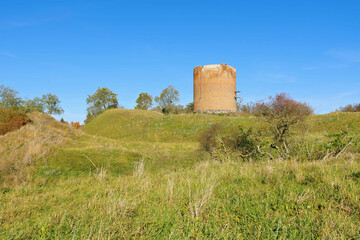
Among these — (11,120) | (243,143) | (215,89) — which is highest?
(215,89)

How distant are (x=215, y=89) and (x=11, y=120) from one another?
2951 centimetres

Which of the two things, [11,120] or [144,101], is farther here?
[144,101]

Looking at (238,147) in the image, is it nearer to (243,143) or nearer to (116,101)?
(243,143)

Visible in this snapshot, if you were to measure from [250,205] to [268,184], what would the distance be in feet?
3.29

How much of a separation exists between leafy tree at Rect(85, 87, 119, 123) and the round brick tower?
28857 mm

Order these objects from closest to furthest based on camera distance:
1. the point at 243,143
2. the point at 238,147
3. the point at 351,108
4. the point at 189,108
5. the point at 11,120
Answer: the point at 243,143, the point at 238,147, the point at 11,120, the point at 351,108, the point at 189,108

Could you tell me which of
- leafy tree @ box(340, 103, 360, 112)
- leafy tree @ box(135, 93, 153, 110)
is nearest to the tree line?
leafy tree @ box(135, 93, 153, 110)

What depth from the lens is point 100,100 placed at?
5912cm

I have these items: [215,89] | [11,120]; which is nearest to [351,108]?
[215,89]

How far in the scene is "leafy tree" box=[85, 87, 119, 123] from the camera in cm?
5875

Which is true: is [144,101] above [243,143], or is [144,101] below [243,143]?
above

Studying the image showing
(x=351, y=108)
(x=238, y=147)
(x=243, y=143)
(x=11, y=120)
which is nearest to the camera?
(x=243, y=143)

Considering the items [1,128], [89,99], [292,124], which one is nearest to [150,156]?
[292,124]

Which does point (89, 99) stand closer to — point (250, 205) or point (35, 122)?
point (35, 122)
